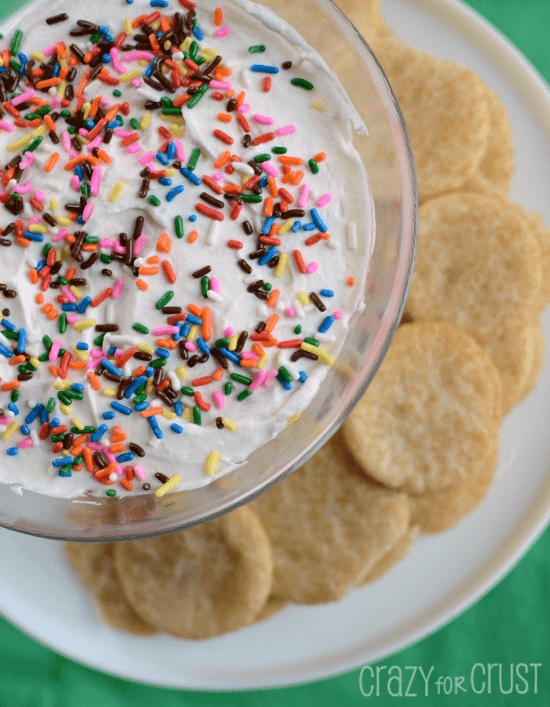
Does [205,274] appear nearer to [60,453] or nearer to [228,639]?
[60,453]

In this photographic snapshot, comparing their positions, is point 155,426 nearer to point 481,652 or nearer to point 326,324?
point 326,324

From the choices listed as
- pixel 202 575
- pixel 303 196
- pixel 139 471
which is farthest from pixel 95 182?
pixel 202 575

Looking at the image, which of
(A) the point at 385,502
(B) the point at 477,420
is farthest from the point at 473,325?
(A) the point at 385,502

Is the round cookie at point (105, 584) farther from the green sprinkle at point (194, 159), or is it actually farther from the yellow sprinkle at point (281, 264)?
the green sprinkle at point (194, 159)

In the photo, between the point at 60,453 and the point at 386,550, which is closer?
the point at 60,453

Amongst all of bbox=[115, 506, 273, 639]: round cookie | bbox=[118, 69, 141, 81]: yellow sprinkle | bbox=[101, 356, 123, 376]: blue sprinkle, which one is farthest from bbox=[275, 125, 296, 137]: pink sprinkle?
bbox=[115, 506, 273, 639]: round cookie

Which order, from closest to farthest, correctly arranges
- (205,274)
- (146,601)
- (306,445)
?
(205,274) → (306,445) → (146,601)
